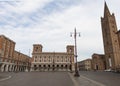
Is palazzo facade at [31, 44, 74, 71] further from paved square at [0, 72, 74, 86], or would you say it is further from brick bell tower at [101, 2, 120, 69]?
paved square at [0, 72, 74, 86]

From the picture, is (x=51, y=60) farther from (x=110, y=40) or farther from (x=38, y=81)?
(x=38, y=81)

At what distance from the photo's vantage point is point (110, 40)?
7631 cm

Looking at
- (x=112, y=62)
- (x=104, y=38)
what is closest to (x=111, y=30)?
(x=104, y=38)

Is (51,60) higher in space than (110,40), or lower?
lower

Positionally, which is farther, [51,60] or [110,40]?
[51,60]

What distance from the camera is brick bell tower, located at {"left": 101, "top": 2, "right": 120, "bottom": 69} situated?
2866 inches

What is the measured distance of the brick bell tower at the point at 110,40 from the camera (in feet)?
239

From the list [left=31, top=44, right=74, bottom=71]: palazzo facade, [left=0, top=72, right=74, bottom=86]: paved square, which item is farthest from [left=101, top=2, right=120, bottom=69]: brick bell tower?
[left=0, top=72, right=74, bottom=86]: paved square

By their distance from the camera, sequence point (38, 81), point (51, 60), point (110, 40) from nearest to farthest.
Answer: point (38, 81), point (110, 40), point (51, 60)

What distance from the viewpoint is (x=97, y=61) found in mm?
94562

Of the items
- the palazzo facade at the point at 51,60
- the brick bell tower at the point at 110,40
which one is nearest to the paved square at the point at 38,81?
the brick bell tower at the point at 110,40

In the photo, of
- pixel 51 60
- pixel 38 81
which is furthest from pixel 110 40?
pixel 38 81

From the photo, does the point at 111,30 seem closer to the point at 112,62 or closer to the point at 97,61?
the point at 112,62

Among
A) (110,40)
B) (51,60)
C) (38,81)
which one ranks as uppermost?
(110,40)
